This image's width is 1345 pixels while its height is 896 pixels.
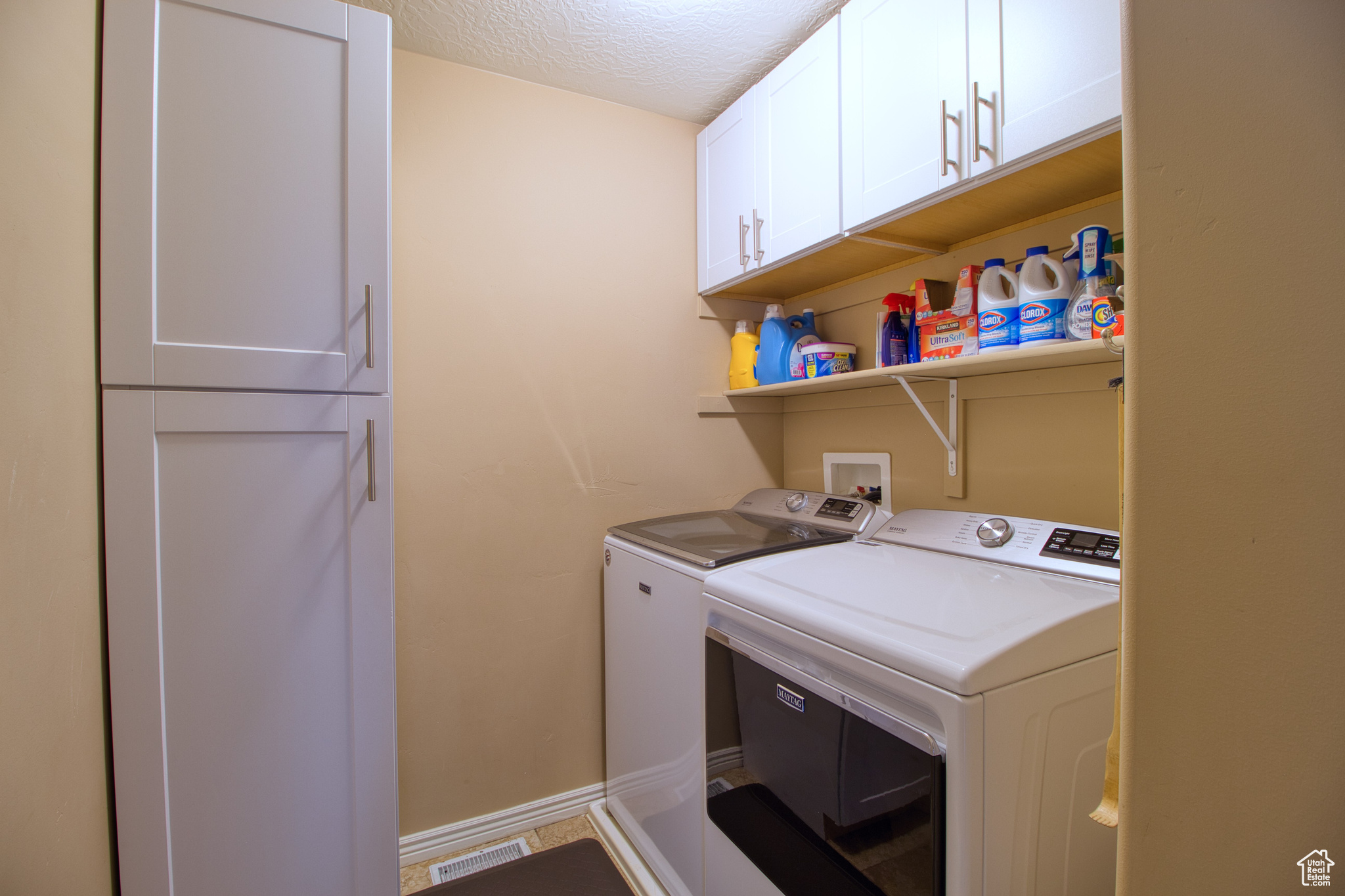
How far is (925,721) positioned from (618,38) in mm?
1952

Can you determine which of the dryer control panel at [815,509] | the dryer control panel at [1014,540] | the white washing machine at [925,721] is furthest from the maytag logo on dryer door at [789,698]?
the dryer control panel at [815,509]

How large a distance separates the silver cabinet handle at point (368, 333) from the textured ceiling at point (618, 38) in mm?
962

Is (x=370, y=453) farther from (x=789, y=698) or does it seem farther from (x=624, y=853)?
(x=624, y=853)

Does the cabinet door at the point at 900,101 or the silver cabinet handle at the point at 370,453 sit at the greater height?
the cabinet door at the point at 900,101

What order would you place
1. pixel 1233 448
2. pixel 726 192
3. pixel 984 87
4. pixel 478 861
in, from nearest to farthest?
pixel 1233 448
pixel 984 87
pixel 478 861
pixel 726 192

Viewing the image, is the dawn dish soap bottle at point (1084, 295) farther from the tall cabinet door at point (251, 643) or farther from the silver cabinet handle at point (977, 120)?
the tall cabinet door at point (251, 643)

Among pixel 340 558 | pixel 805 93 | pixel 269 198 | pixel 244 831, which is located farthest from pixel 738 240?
pixel 244 831

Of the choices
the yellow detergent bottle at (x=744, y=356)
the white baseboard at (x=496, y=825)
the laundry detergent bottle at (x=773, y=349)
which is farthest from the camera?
the yellow detergent bottle at (x=744, y=356)

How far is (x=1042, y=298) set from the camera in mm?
1261

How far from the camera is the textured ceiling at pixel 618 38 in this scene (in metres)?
1.61

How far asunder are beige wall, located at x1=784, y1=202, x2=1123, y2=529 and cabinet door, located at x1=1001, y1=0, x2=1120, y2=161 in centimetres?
35

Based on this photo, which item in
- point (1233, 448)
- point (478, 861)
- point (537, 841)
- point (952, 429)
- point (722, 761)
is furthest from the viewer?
point (537, 841)

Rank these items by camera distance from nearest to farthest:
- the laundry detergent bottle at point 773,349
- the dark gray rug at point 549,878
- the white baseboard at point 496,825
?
1. the dark gray rug at point 549,878
2. the white baseboard at point 496,825
3. the laundry detergent bottle at point 773,349

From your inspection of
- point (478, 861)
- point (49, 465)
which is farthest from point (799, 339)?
point (478, 861)
